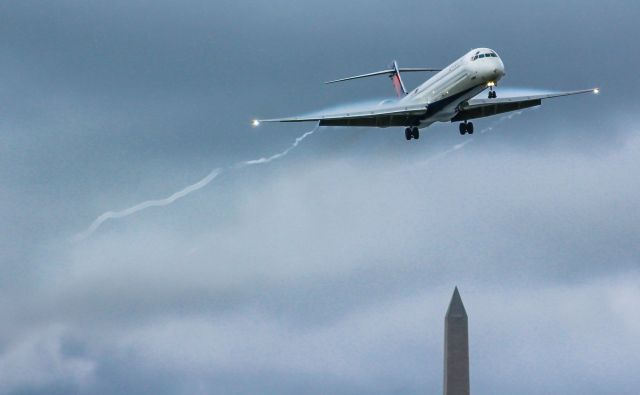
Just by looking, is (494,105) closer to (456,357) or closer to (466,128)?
(466,128)

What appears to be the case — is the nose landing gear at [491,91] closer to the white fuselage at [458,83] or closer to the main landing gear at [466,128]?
the white fuselage at [458,83]

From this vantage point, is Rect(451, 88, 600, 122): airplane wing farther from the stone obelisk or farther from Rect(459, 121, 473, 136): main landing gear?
the stone obelisk

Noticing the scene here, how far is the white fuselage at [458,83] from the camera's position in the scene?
160 m

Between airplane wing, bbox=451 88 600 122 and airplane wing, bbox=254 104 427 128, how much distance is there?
4.81 metres

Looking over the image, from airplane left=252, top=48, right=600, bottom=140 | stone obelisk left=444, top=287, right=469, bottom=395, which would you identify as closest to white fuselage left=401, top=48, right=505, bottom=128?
airplane left=252, top=48, right=600, bottom=140

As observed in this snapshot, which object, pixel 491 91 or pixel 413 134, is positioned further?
pixel 413 134

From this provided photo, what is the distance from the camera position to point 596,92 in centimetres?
15650

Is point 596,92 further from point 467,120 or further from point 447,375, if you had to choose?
point 447,375

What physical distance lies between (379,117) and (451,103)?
33.2ft

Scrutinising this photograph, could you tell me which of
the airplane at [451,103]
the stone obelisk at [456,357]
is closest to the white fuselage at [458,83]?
the airplane at [451,103]

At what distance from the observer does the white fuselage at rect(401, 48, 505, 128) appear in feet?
525

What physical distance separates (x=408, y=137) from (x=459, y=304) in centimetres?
2338

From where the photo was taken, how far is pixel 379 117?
17238cm

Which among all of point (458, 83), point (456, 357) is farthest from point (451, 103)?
point (456, 357)
